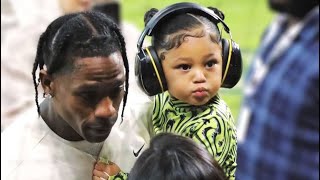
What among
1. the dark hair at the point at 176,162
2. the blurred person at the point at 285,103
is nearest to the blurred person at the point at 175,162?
the dark hair at the point at 176,162

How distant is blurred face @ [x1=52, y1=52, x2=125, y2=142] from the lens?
0.87 meters

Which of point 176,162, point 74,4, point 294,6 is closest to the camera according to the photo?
point 176,162

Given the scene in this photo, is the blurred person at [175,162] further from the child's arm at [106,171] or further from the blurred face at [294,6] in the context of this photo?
the blurred face at [294,6]

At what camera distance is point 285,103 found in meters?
2.03

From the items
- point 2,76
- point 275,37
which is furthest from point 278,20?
point 2,76

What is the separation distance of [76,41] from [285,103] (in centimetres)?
122

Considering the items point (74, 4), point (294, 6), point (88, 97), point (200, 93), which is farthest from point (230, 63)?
point (294, 6)

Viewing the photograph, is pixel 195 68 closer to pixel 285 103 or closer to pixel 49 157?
pixel 49 157

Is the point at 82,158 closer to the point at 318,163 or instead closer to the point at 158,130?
the point at 158,130

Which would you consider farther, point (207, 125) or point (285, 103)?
point (285, 103)

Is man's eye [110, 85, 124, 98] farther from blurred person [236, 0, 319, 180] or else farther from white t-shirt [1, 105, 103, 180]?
blurred person [236, 0, 319, 180]

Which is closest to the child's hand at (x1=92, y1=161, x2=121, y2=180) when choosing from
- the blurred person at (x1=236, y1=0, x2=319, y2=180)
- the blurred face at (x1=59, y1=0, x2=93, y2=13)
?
the blurred face at (x1=59, y1=0, x2=93, y2=13)

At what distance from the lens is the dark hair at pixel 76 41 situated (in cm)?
86

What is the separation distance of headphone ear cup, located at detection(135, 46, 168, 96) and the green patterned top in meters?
0.03
